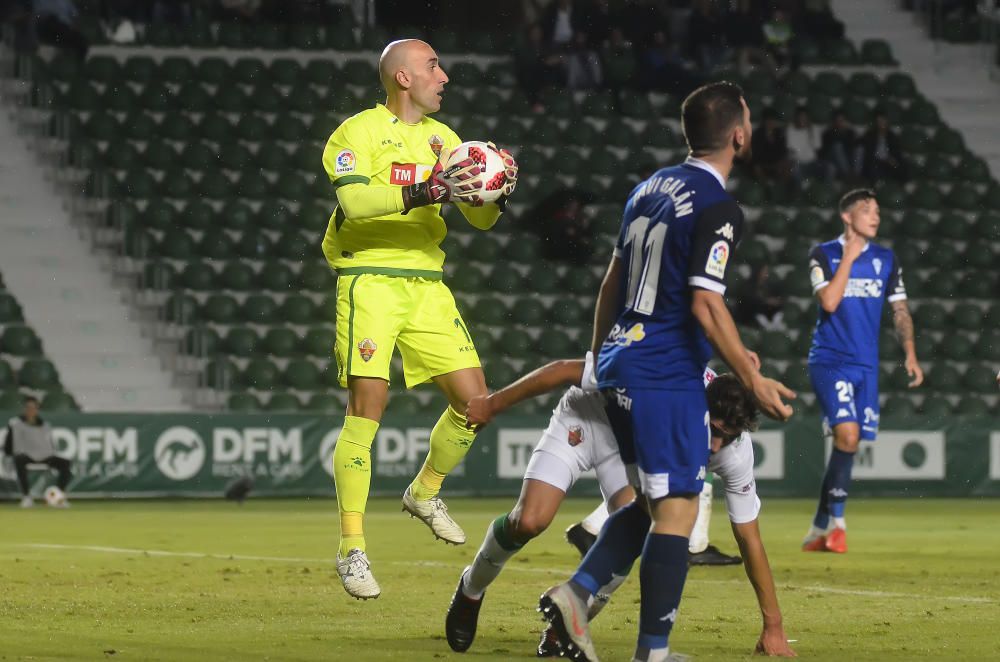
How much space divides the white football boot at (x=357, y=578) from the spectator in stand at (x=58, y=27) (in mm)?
17155

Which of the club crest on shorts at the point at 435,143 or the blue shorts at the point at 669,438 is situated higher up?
the club crest on shorts at the point at 435,143

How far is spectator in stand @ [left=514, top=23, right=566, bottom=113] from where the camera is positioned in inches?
961

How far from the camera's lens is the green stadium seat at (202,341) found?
21000 mm

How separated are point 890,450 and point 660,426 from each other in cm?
1496

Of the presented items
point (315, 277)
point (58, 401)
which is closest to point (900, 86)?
point (315, 277)

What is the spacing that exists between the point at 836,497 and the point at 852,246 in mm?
1799

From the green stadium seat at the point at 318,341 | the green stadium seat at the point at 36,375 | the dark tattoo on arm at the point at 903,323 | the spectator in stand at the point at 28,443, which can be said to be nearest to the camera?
the dark tattoo on arm at the point at 903,323

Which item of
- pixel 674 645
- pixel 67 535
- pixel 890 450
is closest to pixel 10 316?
pixel 67 535

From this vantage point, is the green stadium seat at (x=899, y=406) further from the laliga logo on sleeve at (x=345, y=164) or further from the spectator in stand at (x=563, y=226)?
the laliga logo on sleeve at (x=345, y=164)

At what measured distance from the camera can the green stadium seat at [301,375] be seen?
20844mm

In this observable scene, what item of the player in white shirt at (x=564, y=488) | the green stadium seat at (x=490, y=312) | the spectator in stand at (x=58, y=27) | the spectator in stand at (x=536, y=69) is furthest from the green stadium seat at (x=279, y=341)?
the player in white shirt at (x=564, y=488)

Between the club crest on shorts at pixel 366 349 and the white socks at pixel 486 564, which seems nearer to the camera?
the white socks at pixel 486 564

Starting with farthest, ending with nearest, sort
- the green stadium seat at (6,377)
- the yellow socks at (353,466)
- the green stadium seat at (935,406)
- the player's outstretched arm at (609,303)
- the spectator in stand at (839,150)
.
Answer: the spectator in stand at (839,150) → the green stadium seat at (935,406) → the green stadium seat at (6,377) → the yellow socks at (353,466) → the player's outstretched arm at (609,303)

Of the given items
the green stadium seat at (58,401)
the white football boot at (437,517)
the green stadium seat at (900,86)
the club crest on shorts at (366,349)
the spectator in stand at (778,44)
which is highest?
the spectator in stand at (778,44)
